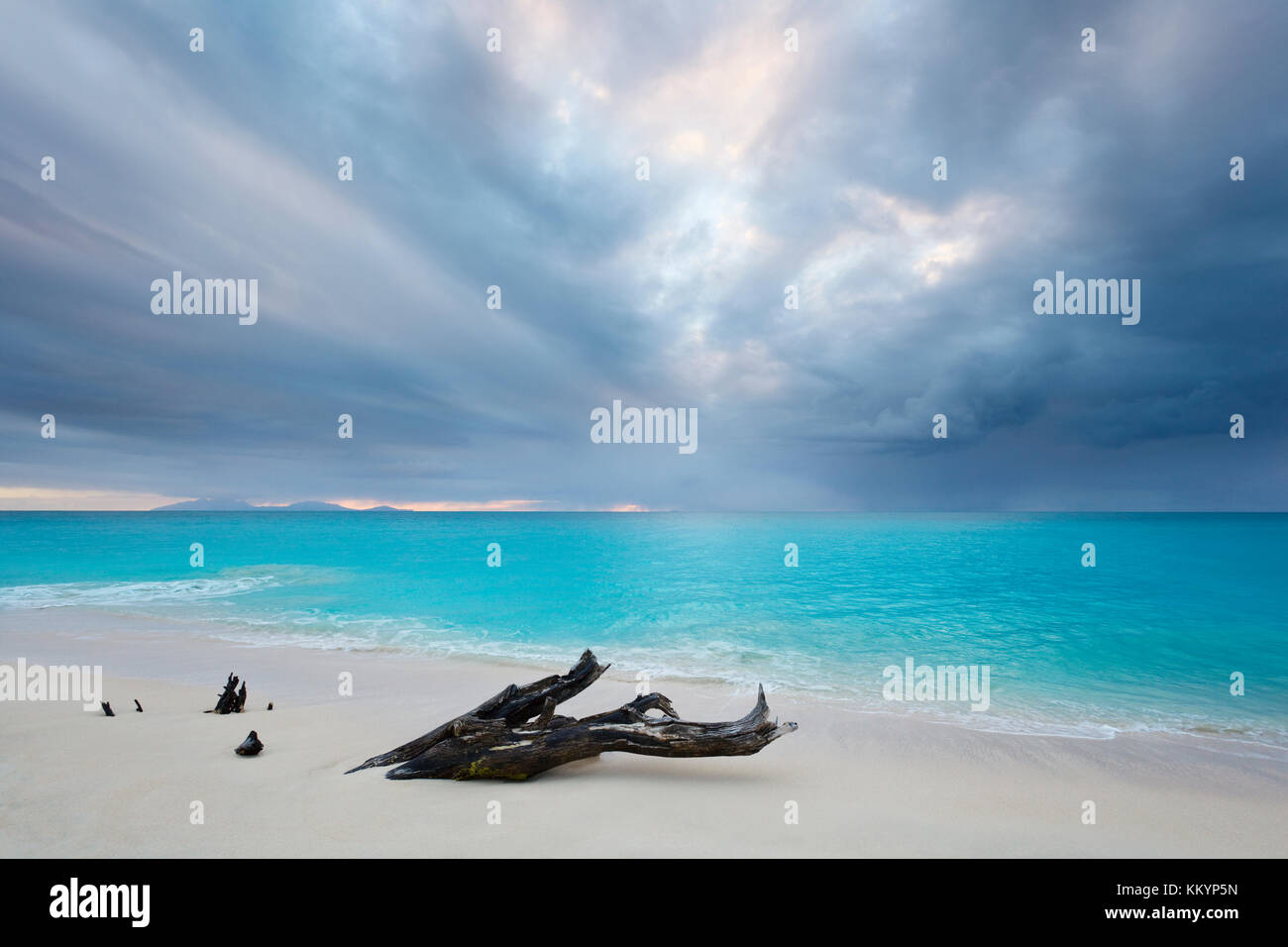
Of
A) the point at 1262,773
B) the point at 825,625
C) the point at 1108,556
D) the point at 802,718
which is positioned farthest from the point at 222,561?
the point at 1108,556

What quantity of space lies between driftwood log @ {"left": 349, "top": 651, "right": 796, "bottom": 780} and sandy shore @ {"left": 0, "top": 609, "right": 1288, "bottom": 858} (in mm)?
239

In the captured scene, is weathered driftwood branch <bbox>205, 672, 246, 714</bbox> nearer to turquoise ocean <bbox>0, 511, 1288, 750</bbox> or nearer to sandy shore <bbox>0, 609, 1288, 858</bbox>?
sandy shore <bbox>0, 609, 1288, 858</bbox>

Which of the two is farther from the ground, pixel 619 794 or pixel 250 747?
pixel 250 747

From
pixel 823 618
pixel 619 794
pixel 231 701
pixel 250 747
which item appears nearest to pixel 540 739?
pixel 619 794

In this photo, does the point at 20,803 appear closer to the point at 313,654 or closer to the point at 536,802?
the point at 536,802

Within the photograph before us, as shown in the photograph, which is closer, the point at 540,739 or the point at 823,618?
the point at 540,739

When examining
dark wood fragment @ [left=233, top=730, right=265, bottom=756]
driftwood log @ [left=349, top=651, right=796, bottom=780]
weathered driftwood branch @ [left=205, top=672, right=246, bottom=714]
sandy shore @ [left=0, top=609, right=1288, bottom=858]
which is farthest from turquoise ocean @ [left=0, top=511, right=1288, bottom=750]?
dark wood fragment @ [left=233, top=730, right=265, bottom=756]

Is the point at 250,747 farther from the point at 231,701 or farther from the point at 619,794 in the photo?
the point at 619,794

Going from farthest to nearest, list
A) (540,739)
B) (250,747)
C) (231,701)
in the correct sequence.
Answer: (231,701)
(250,747)
(540,739)

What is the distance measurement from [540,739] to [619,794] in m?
1.21

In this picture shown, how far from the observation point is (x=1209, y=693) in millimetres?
12703

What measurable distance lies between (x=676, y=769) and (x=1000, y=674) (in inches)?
449

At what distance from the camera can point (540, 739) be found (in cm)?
675

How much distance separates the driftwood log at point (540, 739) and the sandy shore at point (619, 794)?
0.24 m
